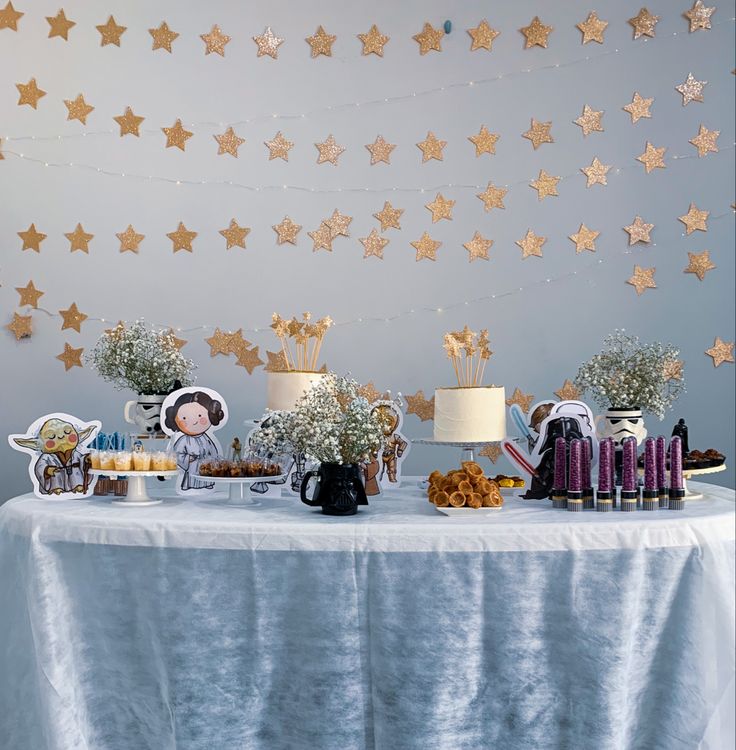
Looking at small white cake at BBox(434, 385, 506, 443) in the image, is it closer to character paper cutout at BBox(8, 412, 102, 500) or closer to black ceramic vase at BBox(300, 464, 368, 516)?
black ceramic vase at BBox(300, 464, 368, 516)

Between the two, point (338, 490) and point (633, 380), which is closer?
point (338, 490)

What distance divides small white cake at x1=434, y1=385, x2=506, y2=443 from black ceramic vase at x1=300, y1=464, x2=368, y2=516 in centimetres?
35

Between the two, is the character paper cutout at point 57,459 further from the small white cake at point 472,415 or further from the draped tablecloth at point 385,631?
the small white cake at point 472,415

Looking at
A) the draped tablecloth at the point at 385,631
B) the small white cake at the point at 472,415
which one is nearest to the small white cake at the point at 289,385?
the small white cake at the point at 472,415

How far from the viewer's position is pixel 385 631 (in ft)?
6.22

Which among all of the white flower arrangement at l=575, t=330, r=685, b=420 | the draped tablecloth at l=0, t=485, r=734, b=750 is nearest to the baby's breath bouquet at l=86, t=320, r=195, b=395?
the draped tablecloth at l=0, t=485, r=734, b=750

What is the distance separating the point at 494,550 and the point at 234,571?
21.7 inches

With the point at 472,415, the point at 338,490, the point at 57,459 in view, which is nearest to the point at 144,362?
the point at 57,459

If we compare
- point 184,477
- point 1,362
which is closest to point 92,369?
point 1,362

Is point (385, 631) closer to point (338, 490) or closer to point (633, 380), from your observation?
point (338, 490)

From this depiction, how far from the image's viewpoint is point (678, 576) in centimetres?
189

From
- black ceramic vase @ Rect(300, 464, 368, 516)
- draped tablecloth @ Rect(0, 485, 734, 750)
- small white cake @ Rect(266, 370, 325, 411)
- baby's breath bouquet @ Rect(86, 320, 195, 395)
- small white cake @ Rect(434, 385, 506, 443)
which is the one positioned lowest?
draped tablecloth @ Rect(0, 485, 734, 750)

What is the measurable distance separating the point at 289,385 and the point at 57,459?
61cm

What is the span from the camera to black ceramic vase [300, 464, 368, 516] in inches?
79.7
